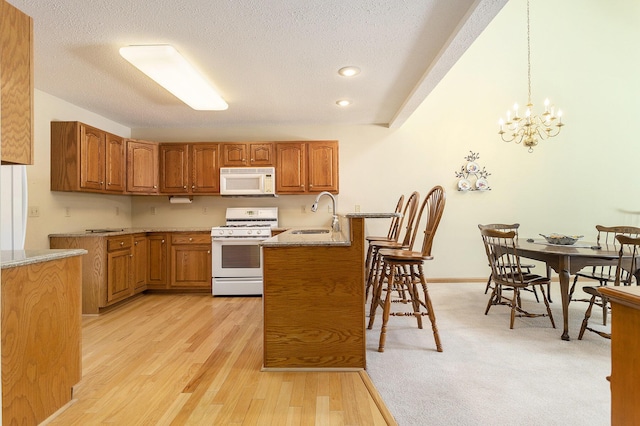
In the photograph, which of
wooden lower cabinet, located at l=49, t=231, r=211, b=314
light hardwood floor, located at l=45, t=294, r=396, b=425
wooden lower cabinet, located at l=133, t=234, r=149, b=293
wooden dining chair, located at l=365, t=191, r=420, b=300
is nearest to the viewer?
light hardwood floor, located at l=45, t=294, r=396, b=425

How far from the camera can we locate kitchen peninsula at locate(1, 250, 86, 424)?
1392 millimetres

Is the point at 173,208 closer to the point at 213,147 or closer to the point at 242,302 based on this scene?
the point at 213,147

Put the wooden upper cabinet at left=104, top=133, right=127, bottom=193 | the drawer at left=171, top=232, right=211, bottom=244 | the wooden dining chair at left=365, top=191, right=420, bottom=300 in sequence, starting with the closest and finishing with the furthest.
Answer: the wooden dining chair at left=365, top=191, right=420, bottom=300, the wooden upper cabinet at left=104, top=133, right=127, bottom=193, the drawer at left=171, top=232, right=211, bottom=244

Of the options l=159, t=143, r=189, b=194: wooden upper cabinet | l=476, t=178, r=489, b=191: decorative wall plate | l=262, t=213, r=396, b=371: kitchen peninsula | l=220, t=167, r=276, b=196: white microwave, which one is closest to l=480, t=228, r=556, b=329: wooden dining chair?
l=262, t=213, r=396, b=371: kitchen peninsula

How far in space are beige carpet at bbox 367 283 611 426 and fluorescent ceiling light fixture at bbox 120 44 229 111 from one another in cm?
271

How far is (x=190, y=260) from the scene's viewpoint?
13.6 feet

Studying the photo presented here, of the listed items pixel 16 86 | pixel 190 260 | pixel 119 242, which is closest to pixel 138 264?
pixel 119 242

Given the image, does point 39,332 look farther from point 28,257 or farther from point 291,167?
point 291,167

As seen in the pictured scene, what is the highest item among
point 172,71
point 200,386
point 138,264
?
point 172,71

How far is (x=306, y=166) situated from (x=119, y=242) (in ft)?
8.05

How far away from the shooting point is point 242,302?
3.80m

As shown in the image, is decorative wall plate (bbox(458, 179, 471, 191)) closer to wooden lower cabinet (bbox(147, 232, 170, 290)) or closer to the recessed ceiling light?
the recessed ceiling light

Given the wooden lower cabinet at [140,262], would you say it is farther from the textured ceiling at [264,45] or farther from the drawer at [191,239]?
the textured ceiling at [264,45]

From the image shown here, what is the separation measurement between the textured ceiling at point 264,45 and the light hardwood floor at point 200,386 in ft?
7.59
